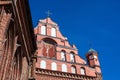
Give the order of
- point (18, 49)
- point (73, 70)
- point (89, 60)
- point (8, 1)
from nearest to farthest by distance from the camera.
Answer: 1. point (8, 1)
2. point (18, 49)
3. point (73, 70)
4. point (89, 60)

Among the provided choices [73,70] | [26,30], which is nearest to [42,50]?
[73,70]

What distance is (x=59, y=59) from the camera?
2048cm

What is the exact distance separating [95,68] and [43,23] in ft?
24.8

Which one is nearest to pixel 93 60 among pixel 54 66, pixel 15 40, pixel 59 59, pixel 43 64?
pixel 59 59

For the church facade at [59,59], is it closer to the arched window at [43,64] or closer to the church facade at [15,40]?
the arched window at [43,64]

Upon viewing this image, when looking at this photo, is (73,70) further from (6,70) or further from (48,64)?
(6,70)

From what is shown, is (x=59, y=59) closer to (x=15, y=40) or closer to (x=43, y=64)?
(x=43, y=64)

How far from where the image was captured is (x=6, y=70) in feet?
28.2

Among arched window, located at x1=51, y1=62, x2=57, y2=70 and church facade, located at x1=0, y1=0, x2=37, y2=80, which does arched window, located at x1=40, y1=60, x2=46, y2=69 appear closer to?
arched window, located at x1=51, y1=62, x2=57, y2=70

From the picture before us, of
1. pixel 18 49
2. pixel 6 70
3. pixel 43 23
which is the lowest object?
pixel 6 70

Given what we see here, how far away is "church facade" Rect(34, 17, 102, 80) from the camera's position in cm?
1870

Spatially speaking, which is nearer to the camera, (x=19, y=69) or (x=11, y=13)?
(x=11, y=13)

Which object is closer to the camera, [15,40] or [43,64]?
[15,40]

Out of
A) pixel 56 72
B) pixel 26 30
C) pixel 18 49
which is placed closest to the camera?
pixel 18 49
